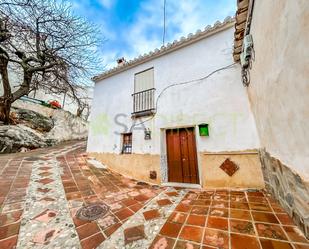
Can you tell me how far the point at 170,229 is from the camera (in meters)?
2.03

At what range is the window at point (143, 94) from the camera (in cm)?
502

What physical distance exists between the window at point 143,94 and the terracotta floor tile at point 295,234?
155 inches

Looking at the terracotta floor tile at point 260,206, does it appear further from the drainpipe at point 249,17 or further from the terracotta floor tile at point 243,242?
the drainpipe at point 249,17

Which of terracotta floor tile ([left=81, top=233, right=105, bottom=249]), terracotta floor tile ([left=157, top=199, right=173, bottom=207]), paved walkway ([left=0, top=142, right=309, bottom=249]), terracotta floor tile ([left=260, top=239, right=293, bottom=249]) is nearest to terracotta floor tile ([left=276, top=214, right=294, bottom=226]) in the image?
paved walkway ([left=0, top=142, right=309, bottom=249])

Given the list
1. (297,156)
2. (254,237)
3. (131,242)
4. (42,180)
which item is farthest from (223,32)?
(42,180)

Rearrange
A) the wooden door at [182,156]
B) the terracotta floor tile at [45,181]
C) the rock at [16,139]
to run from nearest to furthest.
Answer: the terracotta floor tile at [45,181], the wooden door at [182,156], the rock at [16,139]

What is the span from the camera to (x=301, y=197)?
64.6 inches

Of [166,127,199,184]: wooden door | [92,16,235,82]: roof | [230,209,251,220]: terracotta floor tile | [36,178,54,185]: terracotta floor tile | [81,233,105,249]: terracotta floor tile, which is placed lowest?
[81,233,105,249]: terracotta floor tile

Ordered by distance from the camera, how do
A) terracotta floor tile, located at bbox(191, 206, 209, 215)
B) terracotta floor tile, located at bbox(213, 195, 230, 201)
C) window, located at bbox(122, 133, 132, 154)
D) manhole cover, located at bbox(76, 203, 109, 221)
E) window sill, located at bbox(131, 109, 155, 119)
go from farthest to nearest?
window, located at bbox(122, 133, 132, 154)
window sill, located at bbox(131, 109, 155, 119)
terracotta floor tile, located at bbox(213, 195, 230, 201)
terracotta floor tile, located at bbox(191, 206, 209, 215)
manhole cover, located at bbox(76, 203, 109, 221)

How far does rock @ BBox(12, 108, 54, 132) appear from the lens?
29.1 feet

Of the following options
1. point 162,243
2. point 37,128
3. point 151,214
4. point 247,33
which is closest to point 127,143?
point 151,214

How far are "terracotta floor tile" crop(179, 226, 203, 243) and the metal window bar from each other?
352 cm

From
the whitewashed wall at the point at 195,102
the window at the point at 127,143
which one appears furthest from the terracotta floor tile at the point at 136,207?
the window at the point at 127,143

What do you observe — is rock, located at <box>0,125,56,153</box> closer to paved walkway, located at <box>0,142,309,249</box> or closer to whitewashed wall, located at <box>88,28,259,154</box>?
paved walkway, located at <box>0,142,309,249</box>
